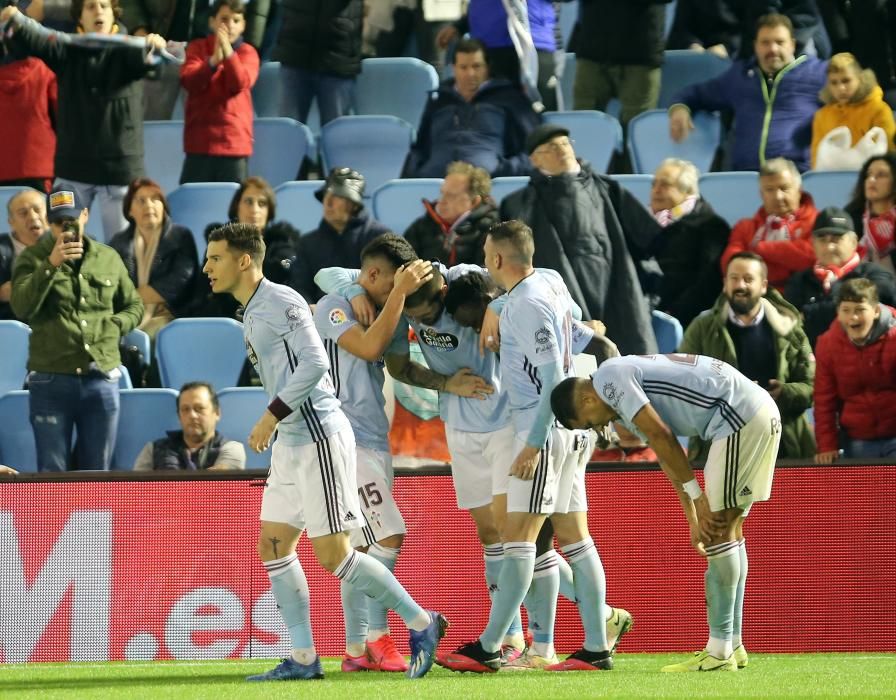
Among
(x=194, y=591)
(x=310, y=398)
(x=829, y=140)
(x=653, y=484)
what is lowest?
(x=194, y=591)

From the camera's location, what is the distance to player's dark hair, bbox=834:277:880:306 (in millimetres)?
9133

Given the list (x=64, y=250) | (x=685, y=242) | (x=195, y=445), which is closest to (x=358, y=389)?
(x=195, y=445)

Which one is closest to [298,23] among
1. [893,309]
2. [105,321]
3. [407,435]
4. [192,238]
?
[192,238]

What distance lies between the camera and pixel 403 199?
11797 mm

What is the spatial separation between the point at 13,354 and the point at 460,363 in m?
4.56

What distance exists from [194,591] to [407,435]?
4.93 feet

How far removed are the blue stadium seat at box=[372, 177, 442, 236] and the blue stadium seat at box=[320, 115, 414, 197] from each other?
1.06 m

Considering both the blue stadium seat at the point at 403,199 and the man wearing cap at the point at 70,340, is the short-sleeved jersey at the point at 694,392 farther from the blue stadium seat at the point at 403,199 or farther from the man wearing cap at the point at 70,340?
the blue stadium seat at the point at 403,199

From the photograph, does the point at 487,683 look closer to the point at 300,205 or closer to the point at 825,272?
the point at 825,272

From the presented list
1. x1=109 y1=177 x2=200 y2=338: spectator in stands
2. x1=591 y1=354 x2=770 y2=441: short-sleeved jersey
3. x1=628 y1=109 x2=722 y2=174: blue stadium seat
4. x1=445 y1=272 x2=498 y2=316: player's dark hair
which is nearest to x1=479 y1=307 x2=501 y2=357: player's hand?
x1=445 y1=272 x2=498 y2=316: player's dark hair

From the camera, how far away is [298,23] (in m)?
12.5

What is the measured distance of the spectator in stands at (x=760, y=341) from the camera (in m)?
9.48

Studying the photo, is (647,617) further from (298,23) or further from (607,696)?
(298,23)

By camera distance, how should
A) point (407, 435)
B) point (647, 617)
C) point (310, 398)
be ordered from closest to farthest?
1. point (310, 398)
2. point (647, 617)
3. point (407, 435)
